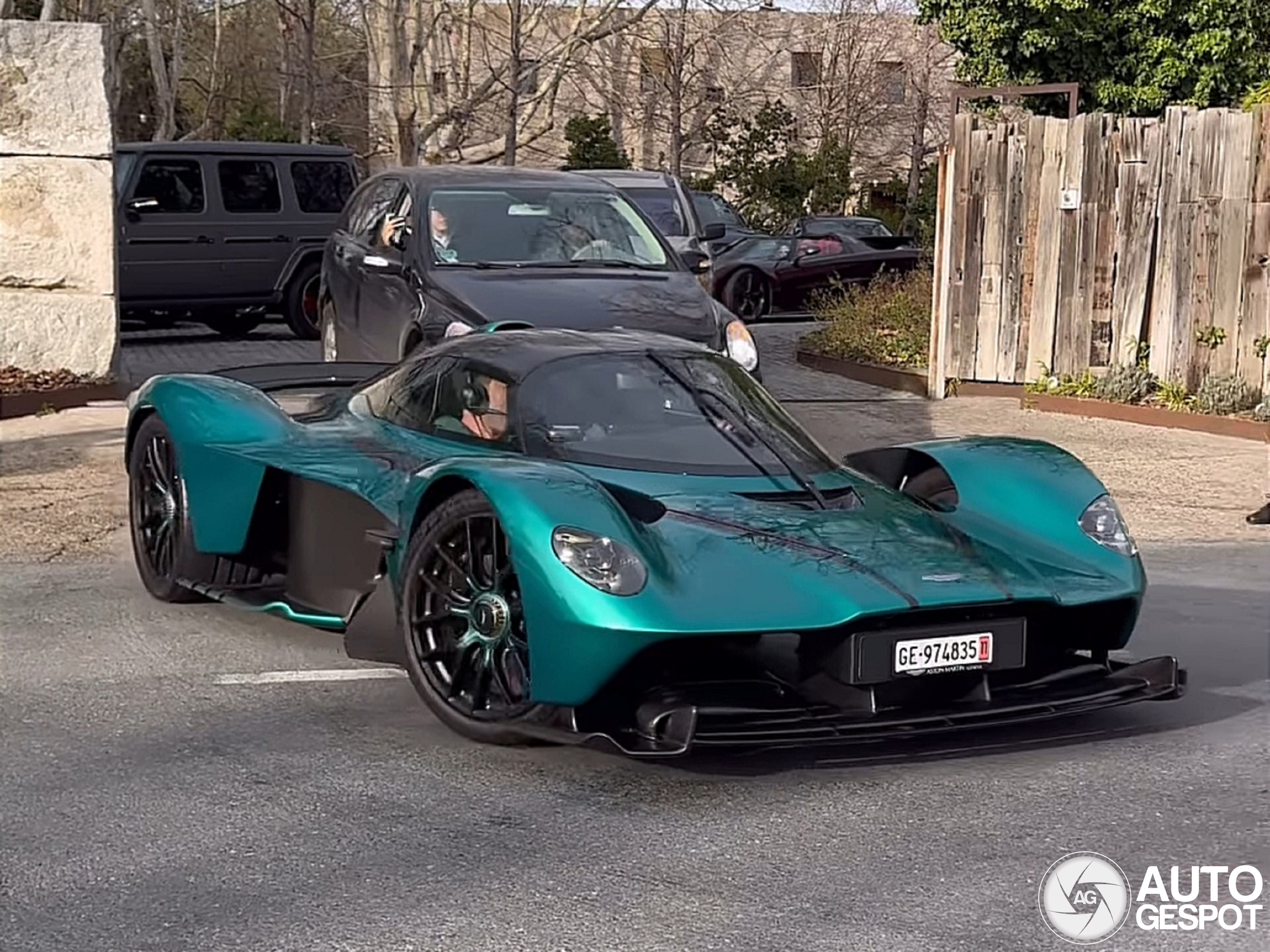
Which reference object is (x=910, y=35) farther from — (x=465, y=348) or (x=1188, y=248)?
(x=465, y=348)

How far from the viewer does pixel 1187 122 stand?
1407 cm

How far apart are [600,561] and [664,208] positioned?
13.7 metres

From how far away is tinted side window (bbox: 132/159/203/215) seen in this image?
18.4 m

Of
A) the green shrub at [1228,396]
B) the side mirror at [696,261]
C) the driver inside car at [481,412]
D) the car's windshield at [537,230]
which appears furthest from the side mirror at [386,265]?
the green shrub at [1228,396]

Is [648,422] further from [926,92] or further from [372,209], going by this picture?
[926,92]

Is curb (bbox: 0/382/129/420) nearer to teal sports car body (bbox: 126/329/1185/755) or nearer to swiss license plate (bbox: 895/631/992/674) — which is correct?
teal sports car body (bbox: 126/329/1185/755)

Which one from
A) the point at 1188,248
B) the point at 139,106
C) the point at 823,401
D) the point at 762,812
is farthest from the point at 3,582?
the point at 139,106

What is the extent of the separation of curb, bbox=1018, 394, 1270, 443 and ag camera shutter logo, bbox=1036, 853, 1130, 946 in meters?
9.03

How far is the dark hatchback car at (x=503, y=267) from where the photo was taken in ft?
35.0

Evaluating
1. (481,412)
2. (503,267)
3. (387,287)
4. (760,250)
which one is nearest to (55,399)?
(387,287)

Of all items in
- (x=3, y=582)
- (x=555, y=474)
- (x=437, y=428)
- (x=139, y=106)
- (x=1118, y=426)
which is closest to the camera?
(x=555, y=474)

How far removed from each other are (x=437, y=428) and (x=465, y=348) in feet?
1.35

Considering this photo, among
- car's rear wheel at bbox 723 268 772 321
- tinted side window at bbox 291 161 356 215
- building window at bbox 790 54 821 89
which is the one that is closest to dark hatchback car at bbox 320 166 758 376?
tinted side window at bbox 291 161 356 215

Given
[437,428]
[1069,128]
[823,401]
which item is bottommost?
[823,401]
